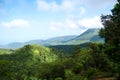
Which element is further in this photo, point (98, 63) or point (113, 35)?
point (98, 63)

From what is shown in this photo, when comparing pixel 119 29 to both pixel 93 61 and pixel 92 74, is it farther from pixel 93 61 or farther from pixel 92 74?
pixel 93 61

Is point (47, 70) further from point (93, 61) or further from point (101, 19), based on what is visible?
point (101, 19)

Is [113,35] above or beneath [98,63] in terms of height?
→ above

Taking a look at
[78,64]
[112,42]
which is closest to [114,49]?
[112,42]

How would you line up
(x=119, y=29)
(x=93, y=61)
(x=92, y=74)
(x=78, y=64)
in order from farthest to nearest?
(x=78, y=64) < (x=93, y=61) < (x=92, y=74) < (x=119, y=29)

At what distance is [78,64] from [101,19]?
49.5 m

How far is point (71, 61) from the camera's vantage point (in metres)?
110

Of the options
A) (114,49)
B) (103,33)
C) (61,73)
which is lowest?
(61,73)

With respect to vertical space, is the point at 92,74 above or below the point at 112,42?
below

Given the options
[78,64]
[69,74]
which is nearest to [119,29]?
[69,74]

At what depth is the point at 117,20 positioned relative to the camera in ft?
Answer: 147

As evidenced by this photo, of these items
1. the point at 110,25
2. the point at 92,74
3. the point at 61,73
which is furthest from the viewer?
the point at 61,73

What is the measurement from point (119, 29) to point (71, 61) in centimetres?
6742

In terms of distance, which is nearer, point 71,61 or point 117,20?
point 117,20
